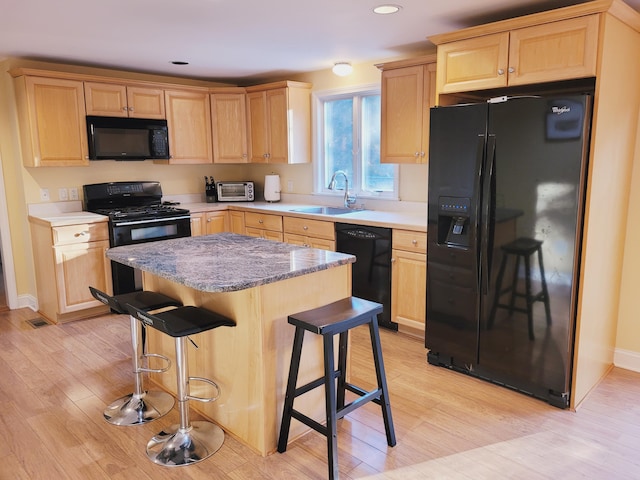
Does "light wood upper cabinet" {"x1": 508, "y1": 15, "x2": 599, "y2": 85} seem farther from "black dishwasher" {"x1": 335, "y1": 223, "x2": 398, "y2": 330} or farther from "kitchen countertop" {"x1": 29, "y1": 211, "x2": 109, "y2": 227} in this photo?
"kitchen countertop" {"x1": 29, "y1": 211, "x2": 109, "y2": 227}

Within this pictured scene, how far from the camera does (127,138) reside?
4.50 metres

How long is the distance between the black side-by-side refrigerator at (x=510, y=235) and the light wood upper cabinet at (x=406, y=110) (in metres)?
0.70

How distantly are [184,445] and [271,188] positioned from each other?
3355 millimetres

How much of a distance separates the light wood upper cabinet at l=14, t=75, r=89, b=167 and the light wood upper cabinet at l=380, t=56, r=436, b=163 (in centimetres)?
265

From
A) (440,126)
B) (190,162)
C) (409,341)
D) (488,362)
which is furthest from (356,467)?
(190,162)

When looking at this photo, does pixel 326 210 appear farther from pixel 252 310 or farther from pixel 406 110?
pixel 252 310

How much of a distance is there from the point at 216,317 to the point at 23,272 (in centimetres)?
323

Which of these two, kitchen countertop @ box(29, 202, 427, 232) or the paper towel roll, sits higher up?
the paper towel roll

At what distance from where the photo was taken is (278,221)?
15.0 feet

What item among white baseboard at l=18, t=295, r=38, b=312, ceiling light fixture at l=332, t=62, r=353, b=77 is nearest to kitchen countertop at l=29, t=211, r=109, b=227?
white baseboard at l=18, t=295, r=38, b=312

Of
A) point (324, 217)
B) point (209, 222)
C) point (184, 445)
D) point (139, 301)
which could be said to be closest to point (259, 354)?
point (184, 445)

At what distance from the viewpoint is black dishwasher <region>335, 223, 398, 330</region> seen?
3729mm

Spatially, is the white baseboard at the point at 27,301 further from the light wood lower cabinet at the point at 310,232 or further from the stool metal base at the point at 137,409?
the light wood lower cabinet at the point at 310,232

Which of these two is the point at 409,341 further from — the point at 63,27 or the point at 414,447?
the point at 63,27
